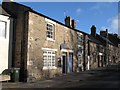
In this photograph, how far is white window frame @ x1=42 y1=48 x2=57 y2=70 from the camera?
2094 cm

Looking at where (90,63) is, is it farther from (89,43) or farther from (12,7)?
(12,7)

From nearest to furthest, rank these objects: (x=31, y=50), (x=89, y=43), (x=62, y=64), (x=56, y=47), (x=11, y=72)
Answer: (x=11, y=72) < (x=31, y=50) < (x=56, y=47) < (x=62, y=64) < (x=89, y=43)

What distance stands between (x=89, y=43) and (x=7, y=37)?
1818cm

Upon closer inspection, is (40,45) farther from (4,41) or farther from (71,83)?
(71,83)

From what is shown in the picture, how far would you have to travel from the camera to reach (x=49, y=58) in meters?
21.8

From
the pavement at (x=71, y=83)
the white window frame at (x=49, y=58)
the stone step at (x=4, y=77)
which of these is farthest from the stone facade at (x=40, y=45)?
the pavement at (x=71, y=83)

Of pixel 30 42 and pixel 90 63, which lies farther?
pixel 90 63

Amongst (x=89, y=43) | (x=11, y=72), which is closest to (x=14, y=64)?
(x=11, y=72)

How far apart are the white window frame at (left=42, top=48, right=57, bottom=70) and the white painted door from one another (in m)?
3.60

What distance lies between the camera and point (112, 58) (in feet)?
181

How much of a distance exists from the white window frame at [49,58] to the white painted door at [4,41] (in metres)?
3.60

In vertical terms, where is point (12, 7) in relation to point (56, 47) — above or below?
above

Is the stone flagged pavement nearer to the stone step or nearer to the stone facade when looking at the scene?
the stone step

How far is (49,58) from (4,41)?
5.12m
